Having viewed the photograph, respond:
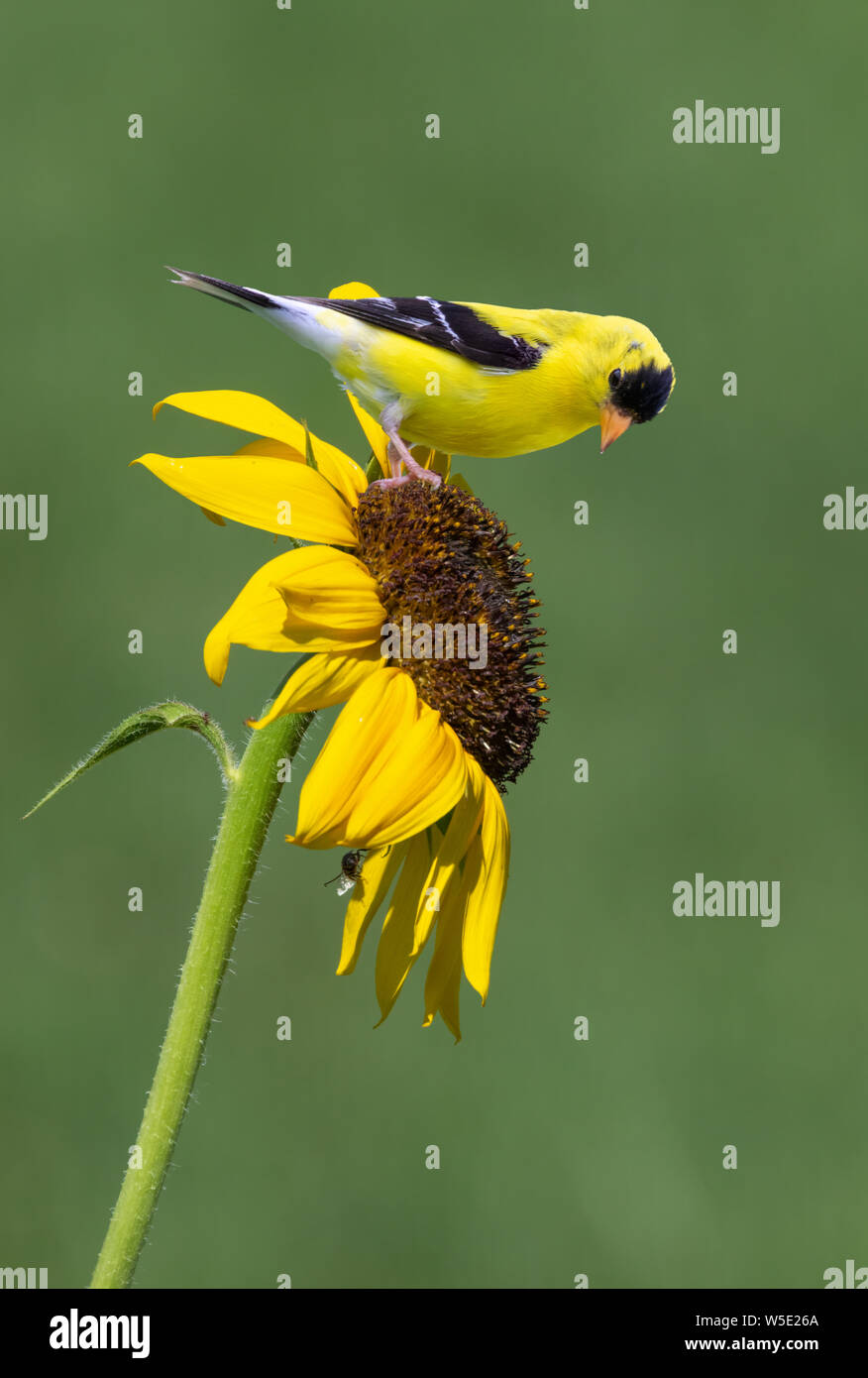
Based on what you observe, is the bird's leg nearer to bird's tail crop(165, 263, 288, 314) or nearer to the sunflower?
the sunflower

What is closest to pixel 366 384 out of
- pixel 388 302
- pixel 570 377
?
pixel 388 302

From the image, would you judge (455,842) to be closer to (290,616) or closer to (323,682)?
(323,682)

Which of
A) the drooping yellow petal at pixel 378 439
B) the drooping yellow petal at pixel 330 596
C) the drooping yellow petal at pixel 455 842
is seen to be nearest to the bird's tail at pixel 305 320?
the drooping yellow petal at pixel 378 439

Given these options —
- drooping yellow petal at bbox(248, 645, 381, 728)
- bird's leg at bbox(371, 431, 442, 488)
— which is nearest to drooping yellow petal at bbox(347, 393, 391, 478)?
bird's leg at bbox(371, 431, 442, 488)

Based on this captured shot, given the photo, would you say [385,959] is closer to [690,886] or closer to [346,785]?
[346,785]

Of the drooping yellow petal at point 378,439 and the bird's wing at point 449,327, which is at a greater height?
the bird's wing at point 449,327

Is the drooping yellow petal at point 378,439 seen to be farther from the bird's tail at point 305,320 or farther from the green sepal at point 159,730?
the green sepal at point 159,730

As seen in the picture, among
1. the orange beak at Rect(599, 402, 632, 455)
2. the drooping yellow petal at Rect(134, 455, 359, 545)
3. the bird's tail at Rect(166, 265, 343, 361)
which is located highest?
the bird's tail at Rect(166, 265, 343, 361)
